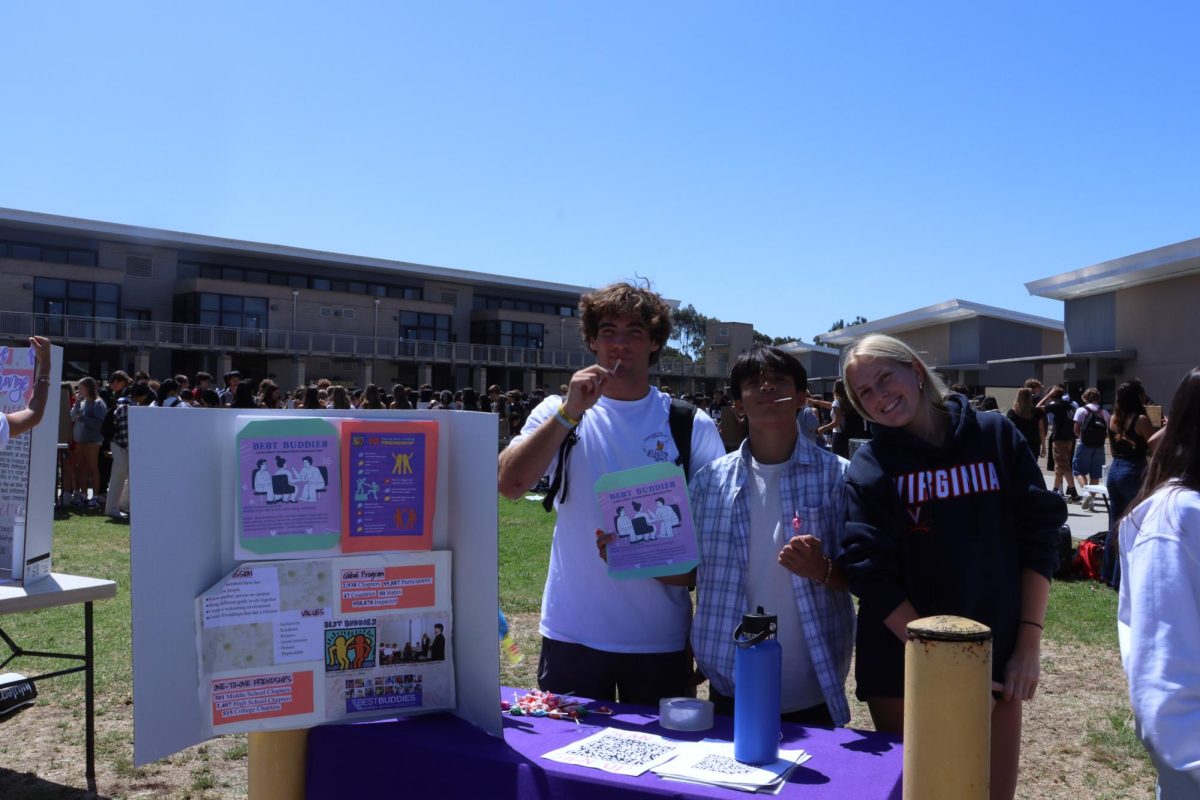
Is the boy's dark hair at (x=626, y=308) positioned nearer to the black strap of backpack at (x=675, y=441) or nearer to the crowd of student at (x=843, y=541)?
the crowd of student at (x=843, y=541)

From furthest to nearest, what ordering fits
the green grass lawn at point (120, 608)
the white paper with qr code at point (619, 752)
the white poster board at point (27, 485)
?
the green grass lawn at point (120, 608) < the white poster board at point (27, 485) < the white paper with qr code at point (619, 752)

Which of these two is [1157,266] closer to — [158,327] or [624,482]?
[624,482]

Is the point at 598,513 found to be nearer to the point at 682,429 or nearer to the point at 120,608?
the point at 682,429

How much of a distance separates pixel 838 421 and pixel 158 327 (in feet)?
108

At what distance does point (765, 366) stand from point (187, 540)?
1.55m

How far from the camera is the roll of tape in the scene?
2123mm

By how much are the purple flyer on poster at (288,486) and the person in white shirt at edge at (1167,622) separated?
5.62 feet

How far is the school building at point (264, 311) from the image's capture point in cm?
3647

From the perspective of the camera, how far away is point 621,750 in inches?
77.5

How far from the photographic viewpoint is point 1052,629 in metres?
6.97

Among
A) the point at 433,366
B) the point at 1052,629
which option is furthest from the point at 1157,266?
the point at 433,366

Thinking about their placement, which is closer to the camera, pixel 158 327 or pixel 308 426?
pixel 308 426

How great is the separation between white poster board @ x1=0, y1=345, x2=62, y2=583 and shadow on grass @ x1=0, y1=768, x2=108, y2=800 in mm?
920

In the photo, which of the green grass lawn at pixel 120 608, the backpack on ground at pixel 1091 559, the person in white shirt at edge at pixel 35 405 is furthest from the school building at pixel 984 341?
the person in white shirt at edge at pixel 35 405
